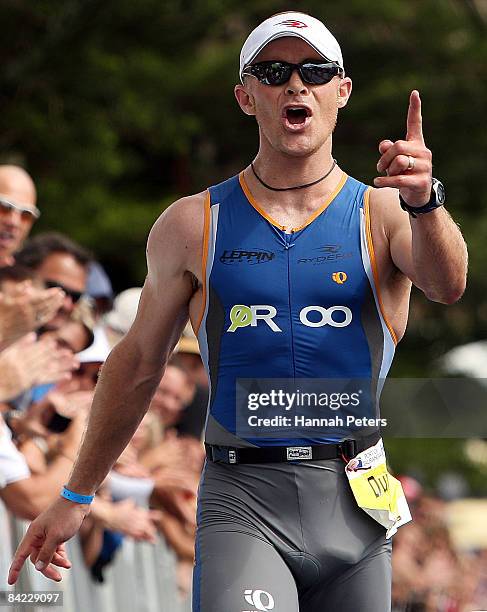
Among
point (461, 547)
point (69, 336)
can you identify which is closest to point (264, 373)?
point (69, 336)

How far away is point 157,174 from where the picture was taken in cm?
1866

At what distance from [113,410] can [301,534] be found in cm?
80

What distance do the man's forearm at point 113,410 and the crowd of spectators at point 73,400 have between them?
0.05 meters

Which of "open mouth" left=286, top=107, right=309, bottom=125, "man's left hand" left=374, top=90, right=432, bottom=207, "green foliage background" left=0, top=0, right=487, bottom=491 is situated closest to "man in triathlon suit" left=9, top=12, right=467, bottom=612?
"open mouth" left=286, top=107, right=309, bottom=125

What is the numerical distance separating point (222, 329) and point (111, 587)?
10.3ft

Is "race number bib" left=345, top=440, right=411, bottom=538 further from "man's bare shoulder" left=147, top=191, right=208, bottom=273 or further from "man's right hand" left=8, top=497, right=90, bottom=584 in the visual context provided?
"man's right hand" left=8, top=497, right=90, bottom=584

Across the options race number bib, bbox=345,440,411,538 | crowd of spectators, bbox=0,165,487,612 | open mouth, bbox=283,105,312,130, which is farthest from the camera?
crowd of spectators, bbox=0,165,487,612

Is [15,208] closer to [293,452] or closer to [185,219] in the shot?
[185,219]

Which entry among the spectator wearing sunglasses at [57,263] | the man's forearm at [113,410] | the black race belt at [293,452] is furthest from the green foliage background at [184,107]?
the black race belt at [293,452]

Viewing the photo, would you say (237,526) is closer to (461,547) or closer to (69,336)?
(69,336)

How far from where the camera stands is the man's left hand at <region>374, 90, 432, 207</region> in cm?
397

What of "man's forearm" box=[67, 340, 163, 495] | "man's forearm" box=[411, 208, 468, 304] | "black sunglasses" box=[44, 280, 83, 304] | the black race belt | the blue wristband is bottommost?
the black race belt

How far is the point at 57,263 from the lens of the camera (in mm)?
7152

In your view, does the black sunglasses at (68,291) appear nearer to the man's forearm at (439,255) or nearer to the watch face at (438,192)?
the man's forearm at (439,255)
